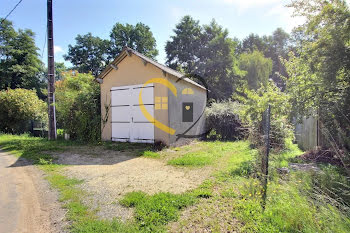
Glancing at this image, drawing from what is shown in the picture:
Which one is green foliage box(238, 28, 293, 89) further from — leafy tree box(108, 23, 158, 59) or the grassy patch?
the grassy patch

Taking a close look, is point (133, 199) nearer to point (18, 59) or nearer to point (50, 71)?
point (50, 71)

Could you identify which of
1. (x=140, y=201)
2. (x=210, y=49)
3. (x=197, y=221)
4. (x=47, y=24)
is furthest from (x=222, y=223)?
(x=210, y=49)

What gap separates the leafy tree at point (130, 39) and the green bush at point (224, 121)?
677 inches

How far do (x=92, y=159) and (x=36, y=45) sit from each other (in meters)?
26.0

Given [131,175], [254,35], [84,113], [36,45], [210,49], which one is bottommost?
[131,175]

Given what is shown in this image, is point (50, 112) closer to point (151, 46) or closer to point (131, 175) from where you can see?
point (131, 175)

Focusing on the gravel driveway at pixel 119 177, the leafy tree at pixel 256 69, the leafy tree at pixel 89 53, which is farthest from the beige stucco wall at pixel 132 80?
the leafy tree at pixel 89 53

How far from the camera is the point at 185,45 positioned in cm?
2317

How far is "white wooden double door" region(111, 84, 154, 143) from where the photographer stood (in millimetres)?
8266

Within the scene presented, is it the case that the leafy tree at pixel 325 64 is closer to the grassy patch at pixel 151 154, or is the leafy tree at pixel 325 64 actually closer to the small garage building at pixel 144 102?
the grassy patch at pixel 151 154

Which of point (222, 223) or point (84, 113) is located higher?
point (84, 113)

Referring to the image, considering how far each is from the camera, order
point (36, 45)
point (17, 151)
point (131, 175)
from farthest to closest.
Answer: point (36, 45)
point (17, 151)
point (131, 175)

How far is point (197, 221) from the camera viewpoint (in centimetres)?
251

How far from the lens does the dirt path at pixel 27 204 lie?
8.11 feet
